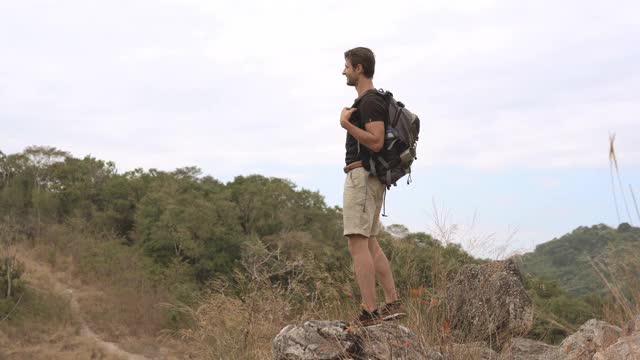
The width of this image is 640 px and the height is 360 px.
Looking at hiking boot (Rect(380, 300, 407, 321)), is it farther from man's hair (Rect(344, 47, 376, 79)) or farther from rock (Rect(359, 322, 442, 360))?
man's hair (Rect(344, 47, 376, 79))

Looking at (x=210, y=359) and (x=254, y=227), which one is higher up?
(x=254, y=227)

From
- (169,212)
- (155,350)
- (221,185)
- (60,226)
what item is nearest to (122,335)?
(155,350)

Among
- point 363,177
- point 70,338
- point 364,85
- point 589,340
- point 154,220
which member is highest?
point 154,220

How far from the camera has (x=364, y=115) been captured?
14.4 feet

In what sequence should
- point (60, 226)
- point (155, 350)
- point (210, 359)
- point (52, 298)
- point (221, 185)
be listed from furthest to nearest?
1. point (221, 185)
2. point (60, 226)
3. point (52, 298)
4. point (155, 350)
5. point (210, 359)

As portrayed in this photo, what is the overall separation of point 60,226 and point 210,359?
17.0m

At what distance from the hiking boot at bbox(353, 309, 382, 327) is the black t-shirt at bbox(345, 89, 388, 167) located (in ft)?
2.97

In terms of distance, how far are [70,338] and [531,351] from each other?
14.0m

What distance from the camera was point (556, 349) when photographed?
16.1 ft

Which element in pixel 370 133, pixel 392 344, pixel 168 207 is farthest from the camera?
pixel 168 207

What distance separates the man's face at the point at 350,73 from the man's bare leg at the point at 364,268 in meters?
0.93

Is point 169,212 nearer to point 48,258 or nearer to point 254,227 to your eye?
point 254,227

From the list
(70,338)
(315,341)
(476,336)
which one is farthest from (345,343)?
(70,338)

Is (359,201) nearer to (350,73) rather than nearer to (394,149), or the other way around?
(394,149)
